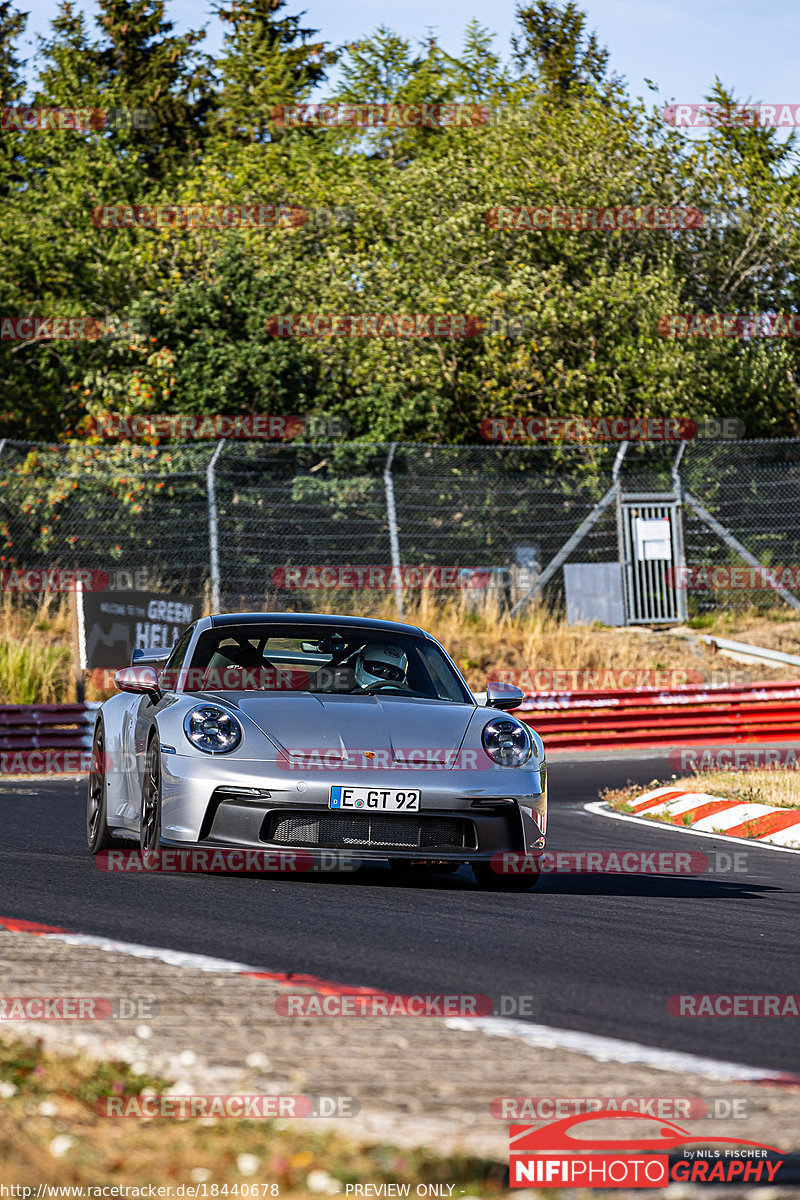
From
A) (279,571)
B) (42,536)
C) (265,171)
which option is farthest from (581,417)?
(265,171)

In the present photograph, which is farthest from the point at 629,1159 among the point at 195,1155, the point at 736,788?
the point at 736,788

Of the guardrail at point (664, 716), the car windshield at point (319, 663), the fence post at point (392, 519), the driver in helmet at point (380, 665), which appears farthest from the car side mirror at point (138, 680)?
the fence post at point (392, 519)

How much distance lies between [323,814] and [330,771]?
0.63 feet

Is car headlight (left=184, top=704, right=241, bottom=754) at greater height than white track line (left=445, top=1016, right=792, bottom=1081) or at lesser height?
greater

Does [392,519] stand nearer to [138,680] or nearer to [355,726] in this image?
[138,680]

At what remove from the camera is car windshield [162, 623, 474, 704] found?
850cm

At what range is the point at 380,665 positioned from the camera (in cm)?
878

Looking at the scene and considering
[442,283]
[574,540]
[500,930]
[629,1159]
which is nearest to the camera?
[629,1159]

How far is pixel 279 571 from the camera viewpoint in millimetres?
21672

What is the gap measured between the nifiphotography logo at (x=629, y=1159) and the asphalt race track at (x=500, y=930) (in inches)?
35.5

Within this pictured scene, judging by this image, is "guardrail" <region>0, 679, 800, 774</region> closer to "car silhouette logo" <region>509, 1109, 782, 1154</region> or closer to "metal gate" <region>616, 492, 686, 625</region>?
"metal gate" <region>616, 492, 686, 625</region>

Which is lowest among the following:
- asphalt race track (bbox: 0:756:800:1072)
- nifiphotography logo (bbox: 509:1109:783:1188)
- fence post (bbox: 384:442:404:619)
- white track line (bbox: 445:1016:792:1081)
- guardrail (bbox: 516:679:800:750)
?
guardrail (bbox: 516:679:800:750)

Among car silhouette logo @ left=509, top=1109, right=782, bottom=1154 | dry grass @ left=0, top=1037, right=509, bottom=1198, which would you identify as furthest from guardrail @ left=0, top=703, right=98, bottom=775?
car silhouette logo @ left=509, top=1109, right=782, bottom=1154

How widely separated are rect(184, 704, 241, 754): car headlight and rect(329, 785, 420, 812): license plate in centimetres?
55
